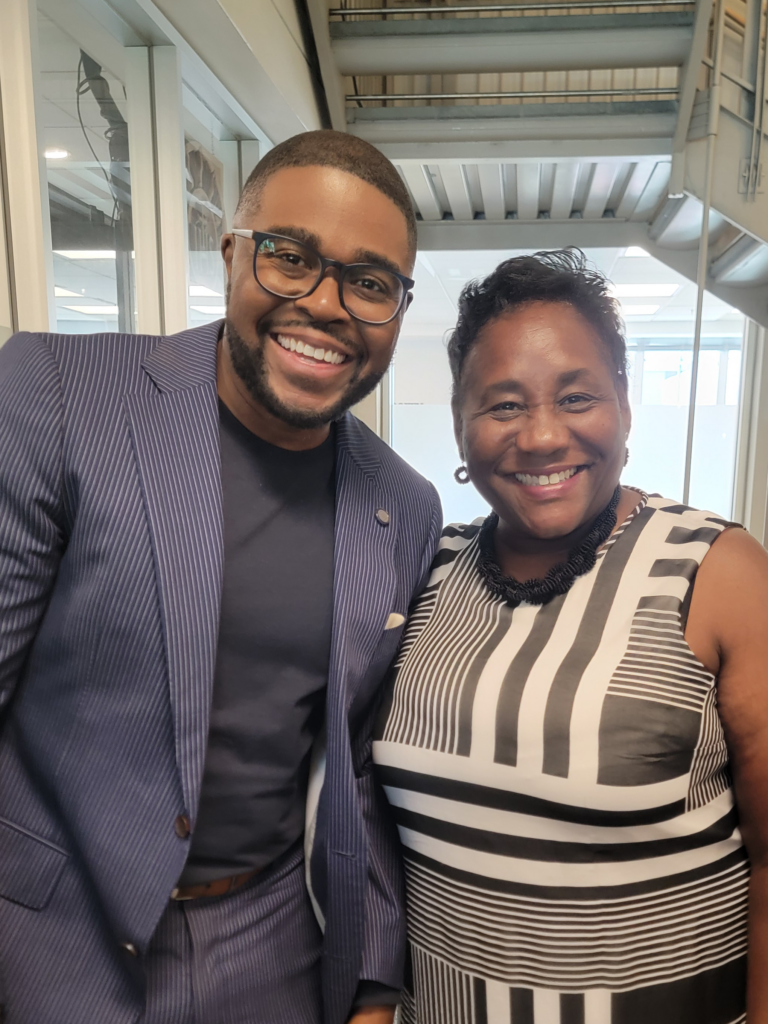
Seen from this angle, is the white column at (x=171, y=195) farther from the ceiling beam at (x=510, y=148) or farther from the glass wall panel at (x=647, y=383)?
the glass wall panel at (x=647, y=383)

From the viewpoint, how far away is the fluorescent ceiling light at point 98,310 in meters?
1.63

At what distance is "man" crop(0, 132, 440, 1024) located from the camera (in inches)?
35.3

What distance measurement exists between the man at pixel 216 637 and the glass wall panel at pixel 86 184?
63cm

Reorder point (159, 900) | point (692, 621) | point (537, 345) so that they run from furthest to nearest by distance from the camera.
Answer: point (537, 345), point (692, 621), point (159, 900)

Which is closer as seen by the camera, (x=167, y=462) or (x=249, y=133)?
(x=167, y=462)

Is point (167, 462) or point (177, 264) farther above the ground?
point (177, 264)

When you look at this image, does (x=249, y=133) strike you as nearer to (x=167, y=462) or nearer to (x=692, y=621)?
(x=167, y=462)

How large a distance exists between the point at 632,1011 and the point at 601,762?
0.35 meters

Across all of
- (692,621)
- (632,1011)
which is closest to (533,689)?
(692,621)

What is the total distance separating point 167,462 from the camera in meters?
0.95

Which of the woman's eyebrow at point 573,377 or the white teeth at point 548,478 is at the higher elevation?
the woman's eyebrow at point 573,377

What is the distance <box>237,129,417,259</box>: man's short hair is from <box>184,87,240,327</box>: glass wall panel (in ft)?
2.93

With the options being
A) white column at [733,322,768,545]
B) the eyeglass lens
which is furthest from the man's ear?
white column at [733,322,768,545]

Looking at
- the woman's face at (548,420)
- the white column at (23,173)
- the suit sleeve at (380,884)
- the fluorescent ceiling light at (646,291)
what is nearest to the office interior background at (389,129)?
the white column at (23,173)
